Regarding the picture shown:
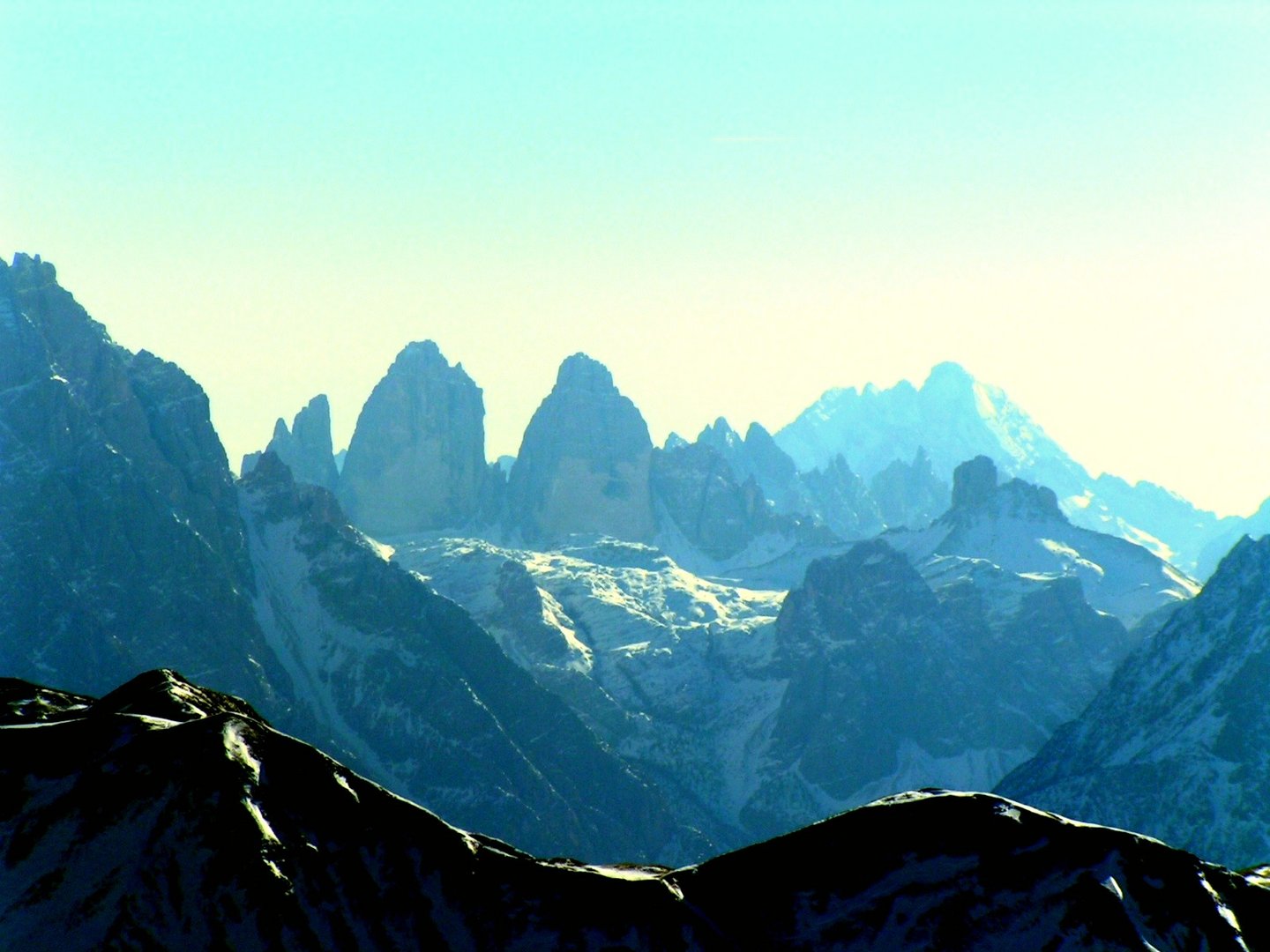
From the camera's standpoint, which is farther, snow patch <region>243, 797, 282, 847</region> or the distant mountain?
snow patch <region>243, 797, 282, 847</region>

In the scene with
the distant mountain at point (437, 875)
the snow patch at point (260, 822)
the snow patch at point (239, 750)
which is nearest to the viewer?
the distant mountain at point (437, 875)

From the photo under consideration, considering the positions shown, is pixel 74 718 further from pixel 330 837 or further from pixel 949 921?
pixel 949 921

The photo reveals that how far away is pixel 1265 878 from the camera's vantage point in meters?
105

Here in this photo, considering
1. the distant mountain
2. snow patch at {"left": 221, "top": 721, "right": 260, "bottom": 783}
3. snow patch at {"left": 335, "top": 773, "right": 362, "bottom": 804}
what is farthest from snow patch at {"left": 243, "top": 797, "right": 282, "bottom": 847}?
snow patch at {"left": 335, "top": 773, "right": 362, "bottom": 804}

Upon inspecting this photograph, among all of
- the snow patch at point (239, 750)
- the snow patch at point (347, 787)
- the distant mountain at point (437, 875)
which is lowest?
the distant mountain at point (437, 875)

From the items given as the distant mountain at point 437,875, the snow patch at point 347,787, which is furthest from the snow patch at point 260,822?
the snow patch at point 347,787

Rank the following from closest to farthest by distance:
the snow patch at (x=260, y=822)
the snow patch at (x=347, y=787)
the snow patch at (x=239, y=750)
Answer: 1. the snow patch at (x=260, y=822)
2. the snow patch at (x=239, y=750)
3. the snow patch at (x=347, y=787)

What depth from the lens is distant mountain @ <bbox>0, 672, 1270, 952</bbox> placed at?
8656 cm

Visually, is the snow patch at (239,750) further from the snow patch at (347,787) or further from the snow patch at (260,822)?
the snow patch at (347,787)

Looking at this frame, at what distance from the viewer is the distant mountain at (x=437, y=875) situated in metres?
86.6

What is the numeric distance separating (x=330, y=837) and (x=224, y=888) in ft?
22.9

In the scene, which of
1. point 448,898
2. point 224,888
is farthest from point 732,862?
point 224,888

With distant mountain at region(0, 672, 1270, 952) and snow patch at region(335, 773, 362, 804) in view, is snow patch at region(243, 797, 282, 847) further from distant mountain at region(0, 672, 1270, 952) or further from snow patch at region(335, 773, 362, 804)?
snow patch at region(335, 773, 362, 804)

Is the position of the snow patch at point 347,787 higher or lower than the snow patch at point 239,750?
lower
